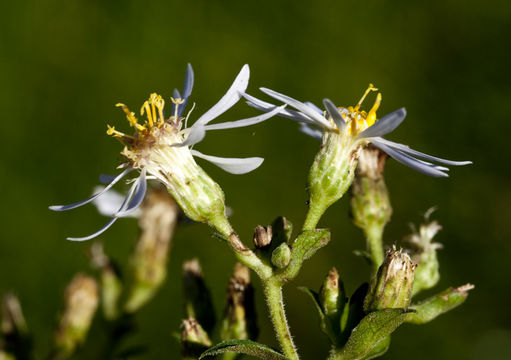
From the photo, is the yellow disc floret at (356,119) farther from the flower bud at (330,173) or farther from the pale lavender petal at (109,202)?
the pale lavender petal at (109,202)

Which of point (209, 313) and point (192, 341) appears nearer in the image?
point (192, 341)

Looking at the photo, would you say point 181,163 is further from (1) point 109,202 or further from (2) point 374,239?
(1) point 109,202

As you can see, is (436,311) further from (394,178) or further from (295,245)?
(394,178)

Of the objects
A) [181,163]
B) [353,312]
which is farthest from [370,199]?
[181,163]

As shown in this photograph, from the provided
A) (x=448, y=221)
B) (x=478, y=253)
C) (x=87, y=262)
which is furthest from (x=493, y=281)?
(x=87, y=262)

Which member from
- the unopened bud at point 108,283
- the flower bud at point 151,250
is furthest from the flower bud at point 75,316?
the flower bud at point 151,250

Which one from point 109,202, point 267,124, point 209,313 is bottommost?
point 209,313

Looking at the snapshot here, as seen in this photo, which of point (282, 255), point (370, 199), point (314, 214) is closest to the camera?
point (282, 255)
